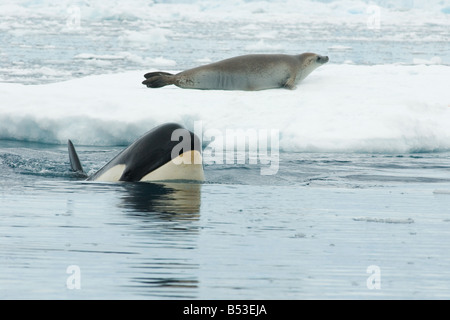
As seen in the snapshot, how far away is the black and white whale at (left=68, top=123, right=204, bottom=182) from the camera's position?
5309mm

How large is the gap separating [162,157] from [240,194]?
0.71 m

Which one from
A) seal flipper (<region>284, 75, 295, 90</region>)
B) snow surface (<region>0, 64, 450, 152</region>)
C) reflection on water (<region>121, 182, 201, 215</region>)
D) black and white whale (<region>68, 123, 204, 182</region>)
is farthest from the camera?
seal flipper (<region>284, 75, 295, 90</region>)

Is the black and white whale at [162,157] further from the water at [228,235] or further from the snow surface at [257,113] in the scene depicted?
the snow surface at [257,113]

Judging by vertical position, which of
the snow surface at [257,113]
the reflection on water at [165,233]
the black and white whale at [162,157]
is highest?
the snow surface at [257,113]

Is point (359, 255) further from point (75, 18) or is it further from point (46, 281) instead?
point (75, 18)

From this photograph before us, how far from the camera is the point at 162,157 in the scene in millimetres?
5367

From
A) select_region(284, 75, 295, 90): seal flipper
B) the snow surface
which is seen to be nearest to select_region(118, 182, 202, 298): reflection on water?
the snow surface

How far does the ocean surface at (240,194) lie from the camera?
343cm

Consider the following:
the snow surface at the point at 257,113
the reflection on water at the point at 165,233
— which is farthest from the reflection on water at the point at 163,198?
the snow surface at the point at 257,113

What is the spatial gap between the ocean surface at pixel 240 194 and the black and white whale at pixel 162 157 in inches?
3.8

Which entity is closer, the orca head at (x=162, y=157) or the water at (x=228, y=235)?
the water at (x=228, y=235)

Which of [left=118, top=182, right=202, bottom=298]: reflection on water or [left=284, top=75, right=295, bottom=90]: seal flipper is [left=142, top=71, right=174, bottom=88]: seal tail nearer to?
[left=284, top=75, right=295, bottom=90]: seal flipper

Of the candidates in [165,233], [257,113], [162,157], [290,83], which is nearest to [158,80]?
[290,83]

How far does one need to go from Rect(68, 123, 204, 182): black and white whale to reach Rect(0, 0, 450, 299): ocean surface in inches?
3.8
